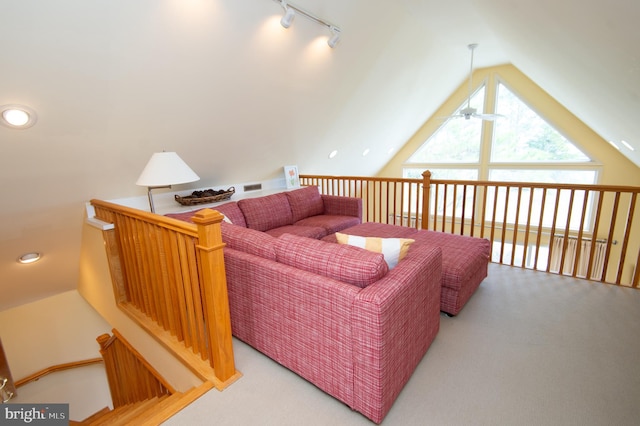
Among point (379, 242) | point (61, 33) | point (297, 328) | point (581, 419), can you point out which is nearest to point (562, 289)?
point (581, 419)

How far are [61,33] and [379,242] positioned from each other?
231 centimetres

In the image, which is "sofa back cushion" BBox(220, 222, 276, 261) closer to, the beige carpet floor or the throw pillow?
the throw pillow

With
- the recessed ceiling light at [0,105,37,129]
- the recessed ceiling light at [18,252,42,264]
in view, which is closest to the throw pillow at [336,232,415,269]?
the recessed ceiling light at [0,105,37,129]

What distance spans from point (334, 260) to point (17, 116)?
231 cm

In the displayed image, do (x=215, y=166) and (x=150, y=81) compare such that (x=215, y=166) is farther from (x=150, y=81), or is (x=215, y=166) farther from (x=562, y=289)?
(x=562, y=289)

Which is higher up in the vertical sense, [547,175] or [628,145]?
[628,145]

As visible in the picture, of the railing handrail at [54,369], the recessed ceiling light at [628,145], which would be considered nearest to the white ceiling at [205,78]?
the recessed ceiling light at [628,145]

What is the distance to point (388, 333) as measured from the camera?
1.44 m

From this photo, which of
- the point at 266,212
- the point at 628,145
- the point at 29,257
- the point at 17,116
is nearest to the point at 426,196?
the point at 266,212

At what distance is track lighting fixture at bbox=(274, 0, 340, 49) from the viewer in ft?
8.56

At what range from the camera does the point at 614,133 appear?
4184mm

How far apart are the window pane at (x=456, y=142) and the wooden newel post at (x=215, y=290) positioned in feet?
21.3

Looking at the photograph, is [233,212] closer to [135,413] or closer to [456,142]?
[135,413]

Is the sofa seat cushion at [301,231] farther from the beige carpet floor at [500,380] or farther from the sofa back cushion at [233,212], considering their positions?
the beige carpet floor at [500,380]
